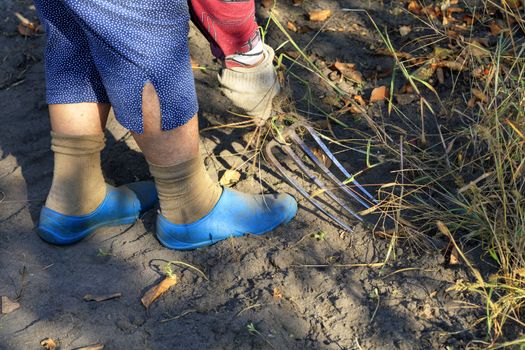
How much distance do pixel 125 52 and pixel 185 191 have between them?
1.87ft

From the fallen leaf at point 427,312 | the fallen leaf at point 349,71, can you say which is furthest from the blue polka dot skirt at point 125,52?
the fallen leaf at point 349,71

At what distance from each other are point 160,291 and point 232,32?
878mm

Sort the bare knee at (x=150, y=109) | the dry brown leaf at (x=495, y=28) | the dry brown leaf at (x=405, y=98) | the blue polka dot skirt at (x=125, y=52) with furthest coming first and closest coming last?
1. the dry brown leaf at (x=495, y=28)
2. the dry brown leaf at (x=405, y=98)
3. the bare knee at (x=150, y=109)
4. the blue polka dot skirt at (x=125, y=52)

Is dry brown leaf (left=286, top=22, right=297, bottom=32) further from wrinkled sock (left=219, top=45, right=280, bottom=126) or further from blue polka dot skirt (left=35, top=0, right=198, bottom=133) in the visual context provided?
blue polka dot skirt (left=35, top=0, right=198, bottom=133)

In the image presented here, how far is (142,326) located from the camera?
207 centimetres

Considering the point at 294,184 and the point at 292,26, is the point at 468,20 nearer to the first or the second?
the point at 292,26

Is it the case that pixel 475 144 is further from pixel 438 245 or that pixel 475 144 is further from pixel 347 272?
pixel 347 272

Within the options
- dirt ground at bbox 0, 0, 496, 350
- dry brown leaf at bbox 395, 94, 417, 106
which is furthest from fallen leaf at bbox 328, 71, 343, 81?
dirt ground at bbox 0, 0, 496, 350

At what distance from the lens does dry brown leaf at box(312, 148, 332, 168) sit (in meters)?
2.63

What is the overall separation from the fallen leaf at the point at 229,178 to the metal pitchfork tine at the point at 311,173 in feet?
0.48

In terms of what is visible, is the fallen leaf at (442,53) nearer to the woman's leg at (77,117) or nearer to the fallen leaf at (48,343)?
the woman's leg at (77,117)

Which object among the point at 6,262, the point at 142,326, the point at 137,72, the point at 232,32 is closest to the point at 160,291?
the point at 142,326

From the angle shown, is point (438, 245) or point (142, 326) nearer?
point (142, 326)

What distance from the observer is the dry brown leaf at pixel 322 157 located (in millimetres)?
2631
